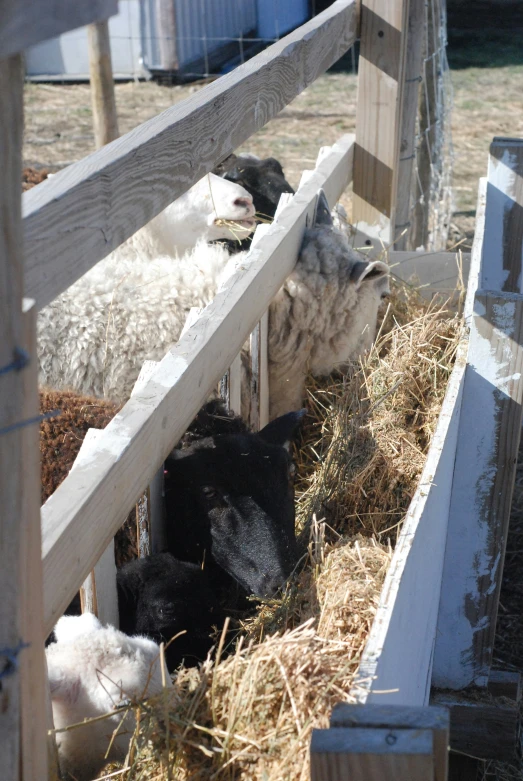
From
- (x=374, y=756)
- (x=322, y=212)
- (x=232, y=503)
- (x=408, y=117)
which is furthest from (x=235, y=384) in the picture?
(x=408, y=117)

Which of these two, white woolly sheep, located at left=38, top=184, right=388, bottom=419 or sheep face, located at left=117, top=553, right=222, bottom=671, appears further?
white woolly sheep, located at left=38, top=184, right=388, bottom=419

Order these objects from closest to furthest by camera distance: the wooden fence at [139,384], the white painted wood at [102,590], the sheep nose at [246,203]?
the wooden fence at [139,384] → the white painted wood at [102,590] → the sheep nose at [246,203]

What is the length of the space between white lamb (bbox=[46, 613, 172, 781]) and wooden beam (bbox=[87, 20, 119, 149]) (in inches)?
222

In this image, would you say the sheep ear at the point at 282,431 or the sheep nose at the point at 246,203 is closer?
the sheep ear at the point at 282,431

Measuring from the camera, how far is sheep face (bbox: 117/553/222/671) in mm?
2355

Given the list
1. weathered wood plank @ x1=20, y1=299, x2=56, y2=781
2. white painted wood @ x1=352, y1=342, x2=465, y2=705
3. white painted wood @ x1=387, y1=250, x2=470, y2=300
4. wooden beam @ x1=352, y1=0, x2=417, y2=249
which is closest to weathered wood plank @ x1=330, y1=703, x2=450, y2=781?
white painted wood @ x1=352, y1=342, x2=465, y2=705

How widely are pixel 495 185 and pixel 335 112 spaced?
1025cm

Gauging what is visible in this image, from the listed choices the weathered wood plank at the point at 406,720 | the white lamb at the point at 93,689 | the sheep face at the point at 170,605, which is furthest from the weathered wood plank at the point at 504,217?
the weathered wood plank at the point at 406,720

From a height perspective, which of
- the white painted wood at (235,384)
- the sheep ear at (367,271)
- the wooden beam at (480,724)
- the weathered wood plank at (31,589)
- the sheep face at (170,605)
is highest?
the weathered wood plank at (31,589)

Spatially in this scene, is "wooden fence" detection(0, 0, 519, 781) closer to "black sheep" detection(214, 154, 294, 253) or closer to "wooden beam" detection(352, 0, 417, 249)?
"wooden beam" detection(352, 0, 417, 249)

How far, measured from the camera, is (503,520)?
2570 millimetres

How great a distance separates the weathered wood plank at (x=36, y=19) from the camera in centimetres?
82

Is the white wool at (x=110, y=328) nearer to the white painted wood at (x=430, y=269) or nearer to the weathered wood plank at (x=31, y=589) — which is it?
the white painted wood at (x=430, y=269)

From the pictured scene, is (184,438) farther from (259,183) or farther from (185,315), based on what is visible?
(259,183)
